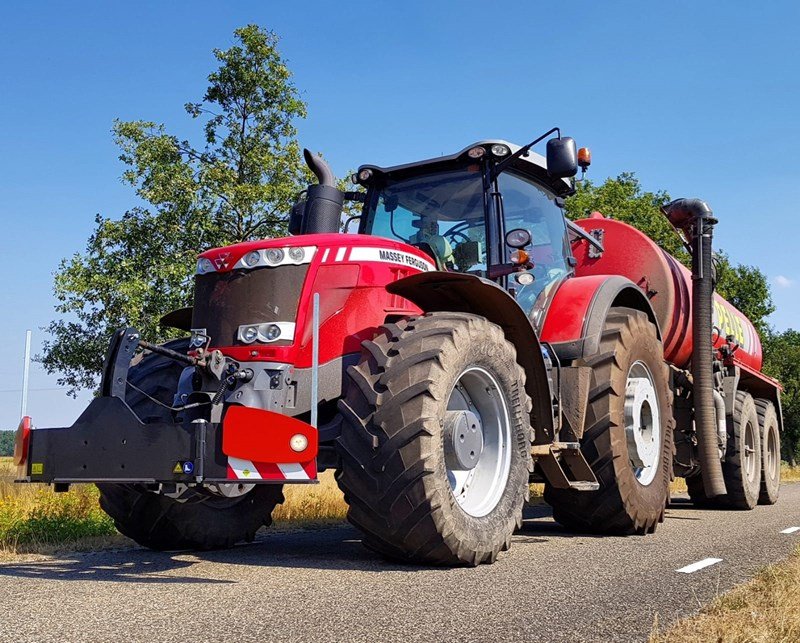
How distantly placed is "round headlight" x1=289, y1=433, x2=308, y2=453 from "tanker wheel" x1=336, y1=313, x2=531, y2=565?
218mm

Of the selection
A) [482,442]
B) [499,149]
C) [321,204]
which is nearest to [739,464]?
[499,149]

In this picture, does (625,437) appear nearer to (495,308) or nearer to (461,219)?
(495,308)

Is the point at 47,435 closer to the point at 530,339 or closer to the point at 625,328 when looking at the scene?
the point at 530,339

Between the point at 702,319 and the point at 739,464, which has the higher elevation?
the point at 702,319

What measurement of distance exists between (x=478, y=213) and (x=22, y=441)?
337 centimetres

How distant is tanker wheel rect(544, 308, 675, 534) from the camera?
6355mm

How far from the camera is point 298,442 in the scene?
4.18 meters

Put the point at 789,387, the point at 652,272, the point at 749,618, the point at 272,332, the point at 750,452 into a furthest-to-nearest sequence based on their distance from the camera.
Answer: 1. the point at 789,387
2. the point at 750,452
3. the point at 652,272
4. the point at 272,332
5. the point at 749,618

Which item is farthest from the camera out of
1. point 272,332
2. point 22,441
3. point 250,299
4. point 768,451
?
A: point 768,451

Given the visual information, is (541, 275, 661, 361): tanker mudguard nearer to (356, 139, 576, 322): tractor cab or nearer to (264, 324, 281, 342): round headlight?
(356, 139, 576, 322): tractor cab

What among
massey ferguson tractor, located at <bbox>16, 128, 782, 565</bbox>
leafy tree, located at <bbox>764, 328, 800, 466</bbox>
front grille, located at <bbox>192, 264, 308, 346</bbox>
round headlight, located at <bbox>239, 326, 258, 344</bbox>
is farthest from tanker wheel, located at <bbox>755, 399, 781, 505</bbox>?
leafy tree, located at <bbox>764, 328, 800, 466</bbox>

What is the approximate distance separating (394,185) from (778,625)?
4.57 m

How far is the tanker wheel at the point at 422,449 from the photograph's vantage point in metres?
4.27

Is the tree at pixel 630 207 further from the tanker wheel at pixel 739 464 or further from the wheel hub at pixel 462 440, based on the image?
the wheel hub at pixel 462 440
